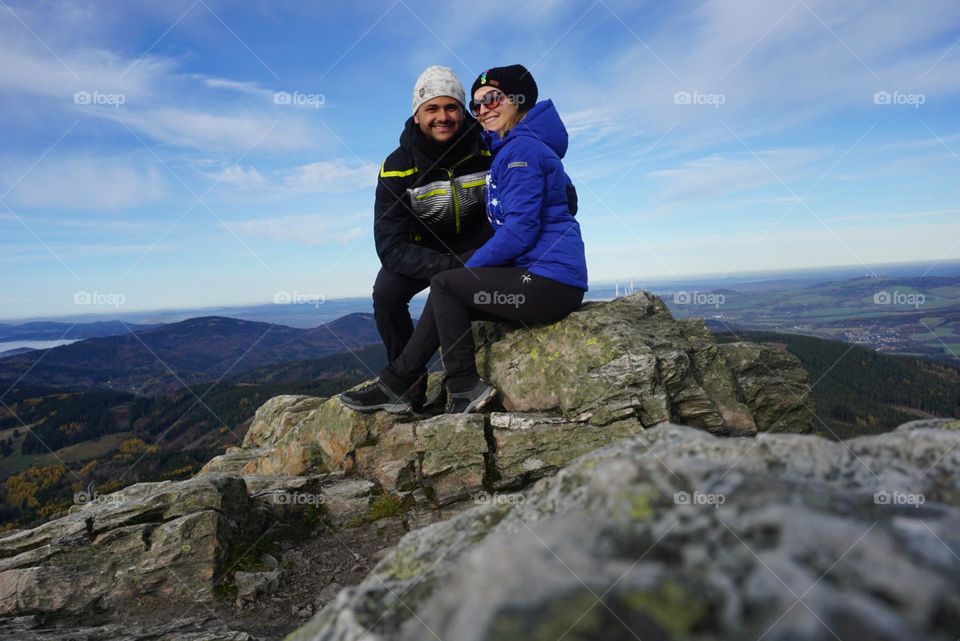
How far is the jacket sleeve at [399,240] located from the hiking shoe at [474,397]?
2277 mm

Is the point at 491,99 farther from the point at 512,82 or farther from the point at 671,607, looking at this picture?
the point at 671,607

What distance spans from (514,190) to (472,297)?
1915 mm

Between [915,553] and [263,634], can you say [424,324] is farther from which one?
[915,553]

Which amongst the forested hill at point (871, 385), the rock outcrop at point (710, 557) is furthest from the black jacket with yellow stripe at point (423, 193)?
the forested hill at point (871, 385)

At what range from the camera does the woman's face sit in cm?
821

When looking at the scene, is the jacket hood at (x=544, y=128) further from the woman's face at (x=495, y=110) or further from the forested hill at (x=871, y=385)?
the forested hill at (x=871, y=385)

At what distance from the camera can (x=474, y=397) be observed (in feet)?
30.4

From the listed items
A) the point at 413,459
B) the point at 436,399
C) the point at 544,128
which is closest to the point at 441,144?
the point at 544,128

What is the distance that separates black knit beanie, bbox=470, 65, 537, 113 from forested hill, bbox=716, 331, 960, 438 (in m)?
106

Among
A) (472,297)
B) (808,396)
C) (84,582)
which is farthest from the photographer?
(808,396)

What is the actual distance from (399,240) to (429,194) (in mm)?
1044

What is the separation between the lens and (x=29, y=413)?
181m

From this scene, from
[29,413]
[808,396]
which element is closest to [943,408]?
[808,396]

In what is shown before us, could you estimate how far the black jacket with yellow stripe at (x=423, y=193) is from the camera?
912 centimetres
